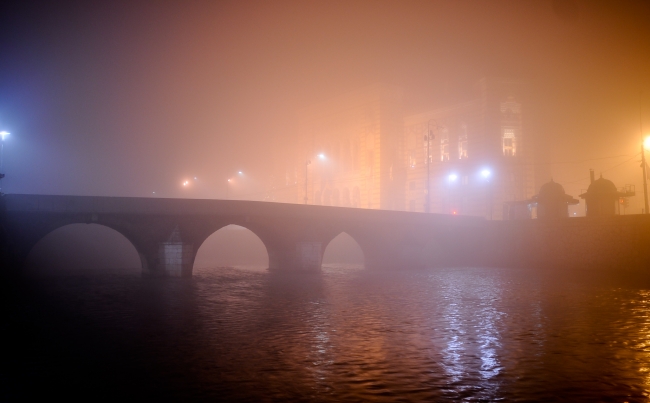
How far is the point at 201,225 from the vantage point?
113 feet

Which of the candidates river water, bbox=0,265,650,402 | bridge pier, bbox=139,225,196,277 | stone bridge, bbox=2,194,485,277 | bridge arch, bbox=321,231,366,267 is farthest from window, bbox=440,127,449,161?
bridge pier, bbox=139,225,196,277

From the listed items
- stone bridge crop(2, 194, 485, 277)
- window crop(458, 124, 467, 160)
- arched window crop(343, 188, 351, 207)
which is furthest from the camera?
arched window crop(343, 188, 351, 207)

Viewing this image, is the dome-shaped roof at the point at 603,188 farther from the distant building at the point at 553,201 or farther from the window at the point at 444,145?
the window at the point at 444,145

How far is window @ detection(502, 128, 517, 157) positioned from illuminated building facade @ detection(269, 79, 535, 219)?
11cm

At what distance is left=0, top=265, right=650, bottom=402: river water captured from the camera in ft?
35.4

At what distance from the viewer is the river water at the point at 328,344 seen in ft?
35.4

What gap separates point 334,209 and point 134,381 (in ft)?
95.5

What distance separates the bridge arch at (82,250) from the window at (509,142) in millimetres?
41176

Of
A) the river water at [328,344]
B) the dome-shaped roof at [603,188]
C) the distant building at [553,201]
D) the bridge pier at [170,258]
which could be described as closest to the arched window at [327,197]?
the distant building at [553,201]

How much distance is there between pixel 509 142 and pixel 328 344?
181 feet

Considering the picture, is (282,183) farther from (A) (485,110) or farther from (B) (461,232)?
(B) (461,232)

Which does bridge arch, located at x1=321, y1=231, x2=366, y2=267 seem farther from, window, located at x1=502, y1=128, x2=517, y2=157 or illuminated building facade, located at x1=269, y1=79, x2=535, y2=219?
window, located at x1=502, y1=128, x2=517, y2=157

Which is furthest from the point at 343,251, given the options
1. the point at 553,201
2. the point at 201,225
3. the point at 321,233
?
the point at 201,225

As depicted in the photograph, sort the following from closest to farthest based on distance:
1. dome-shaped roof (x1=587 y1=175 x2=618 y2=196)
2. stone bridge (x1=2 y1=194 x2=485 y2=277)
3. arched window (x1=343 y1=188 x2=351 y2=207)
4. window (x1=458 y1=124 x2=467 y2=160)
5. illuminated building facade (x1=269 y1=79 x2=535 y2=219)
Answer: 1. stone bridge (x1=2 y1=194 x2=485 y2=277)
2. dome-shaped roof (x1=587 y1=175 x2=618 y2=196)
3. illuminated building facade (x1=269 y1=79 x2=535 y2=219)
4. window (x1=458 y1=124 x2=467 y2=160)
5. arched window (x1=343 y1=188 x2=351 y2=207)
